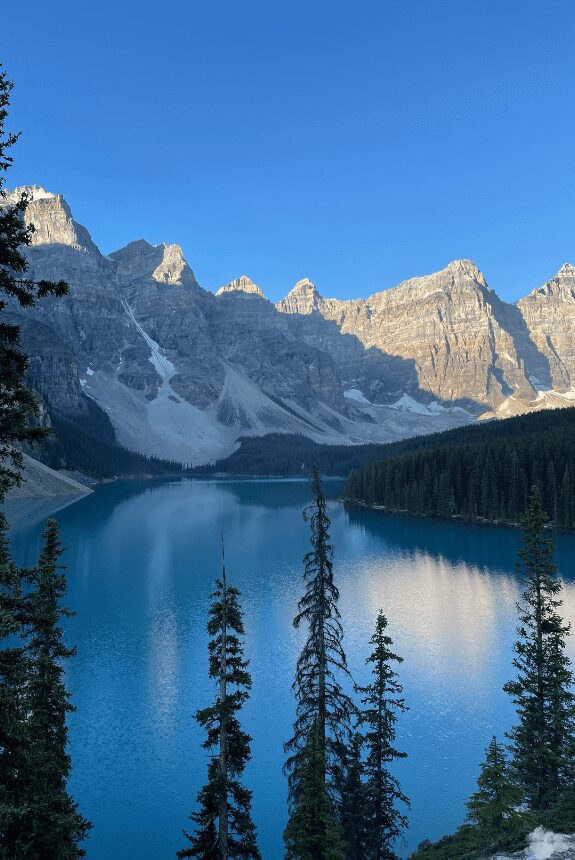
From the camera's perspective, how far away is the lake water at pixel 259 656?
2700 centimetres

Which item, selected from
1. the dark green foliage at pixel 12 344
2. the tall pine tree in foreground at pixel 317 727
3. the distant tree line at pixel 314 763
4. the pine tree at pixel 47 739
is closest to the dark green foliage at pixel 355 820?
the distant tree line at pixel 314 763

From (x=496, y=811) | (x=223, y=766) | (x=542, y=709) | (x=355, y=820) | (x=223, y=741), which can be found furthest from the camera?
(x=542, y=709)

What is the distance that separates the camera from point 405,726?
3328cm

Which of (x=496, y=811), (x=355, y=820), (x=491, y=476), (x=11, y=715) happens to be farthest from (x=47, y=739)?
(x=491, y=476)

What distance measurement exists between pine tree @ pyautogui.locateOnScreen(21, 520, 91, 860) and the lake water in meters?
10.9

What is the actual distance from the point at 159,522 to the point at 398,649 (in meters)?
84.1

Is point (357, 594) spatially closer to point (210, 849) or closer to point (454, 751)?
point (454, 751)

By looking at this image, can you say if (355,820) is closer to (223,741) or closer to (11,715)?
(223,741)

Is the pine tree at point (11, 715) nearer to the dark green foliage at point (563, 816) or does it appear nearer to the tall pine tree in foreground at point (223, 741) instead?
the tall pine tree in foreground at point (223, 741)

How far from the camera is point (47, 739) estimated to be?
16.5 m

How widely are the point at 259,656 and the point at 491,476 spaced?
89.8 metres

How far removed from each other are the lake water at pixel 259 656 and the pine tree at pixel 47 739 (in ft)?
35.9

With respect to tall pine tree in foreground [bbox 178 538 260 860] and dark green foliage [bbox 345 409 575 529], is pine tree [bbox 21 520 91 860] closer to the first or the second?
tall pine tree in foreground [bbox 178 538 260 860]

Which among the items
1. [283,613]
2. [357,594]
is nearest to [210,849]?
[283,613]
